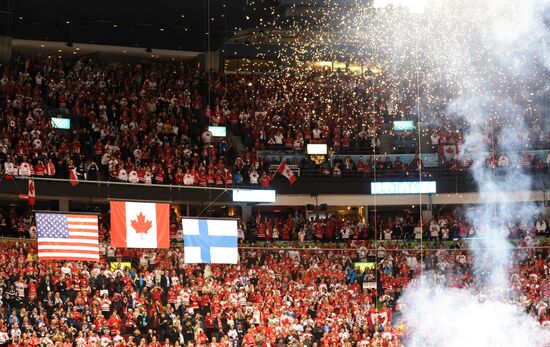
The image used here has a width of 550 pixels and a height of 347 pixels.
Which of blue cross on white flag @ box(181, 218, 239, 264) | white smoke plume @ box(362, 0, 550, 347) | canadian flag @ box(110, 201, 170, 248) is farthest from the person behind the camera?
blue cross on white flag @ box(181, 218, 239, 264)

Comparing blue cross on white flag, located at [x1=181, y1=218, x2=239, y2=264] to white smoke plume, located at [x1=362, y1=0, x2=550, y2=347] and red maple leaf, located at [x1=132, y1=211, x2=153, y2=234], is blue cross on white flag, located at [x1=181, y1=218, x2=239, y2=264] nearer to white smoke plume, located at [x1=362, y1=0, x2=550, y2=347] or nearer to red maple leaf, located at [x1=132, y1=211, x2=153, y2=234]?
red maple leaf, located at [x1=132, y1=211, x2=153, y2=234]

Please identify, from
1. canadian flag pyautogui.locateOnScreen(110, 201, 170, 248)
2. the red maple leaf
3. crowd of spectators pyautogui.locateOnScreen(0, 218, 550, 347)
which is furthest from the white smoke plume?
the red maple leaf

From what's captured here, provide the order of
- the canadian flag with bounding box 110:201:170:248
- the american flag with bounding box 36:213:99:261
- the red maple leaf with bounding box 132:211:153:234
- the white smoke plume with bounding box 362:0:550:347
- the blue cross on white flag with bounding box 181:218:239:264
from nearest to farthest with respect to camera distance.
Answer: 1. the white smoke plume with bounding box 362:0:550:347
2. the american flag with bounding box 36:213:99:261
3. the canadian flag with bounding box 110:201:170:248
4. the red maple leaf with bounding box 132:211:153:234
5. the blue cross on white flag with bounding box 181:218:239:264

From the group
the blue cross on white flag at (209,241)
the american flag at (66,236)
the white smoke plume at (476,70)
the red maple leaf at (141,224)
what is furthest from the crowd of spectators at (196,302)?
the red maple leaf at (141,224)

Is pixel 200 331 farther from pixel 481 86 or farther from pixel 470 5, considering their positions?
pixel 470 5

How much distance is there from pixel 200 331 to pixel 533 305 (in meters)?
14.7

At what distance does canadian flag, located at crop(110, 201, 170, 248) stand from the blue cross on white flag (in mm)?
933

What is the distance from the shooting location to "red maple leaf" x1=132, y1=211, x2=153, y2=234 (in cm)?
3894

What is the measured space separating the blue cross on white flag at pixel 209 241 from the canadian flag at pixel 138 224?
36.7 inches

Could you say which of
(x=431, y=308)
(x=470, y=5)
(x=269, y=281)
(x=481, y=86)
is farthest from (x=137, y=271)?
(x=470, y=5)

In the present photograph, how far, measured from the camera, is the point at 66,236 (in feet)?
125

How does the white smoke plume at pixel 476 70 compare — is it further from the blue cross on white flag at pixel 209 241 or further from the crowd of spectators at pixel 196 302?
the blue cross on white flag at pixel 209 241

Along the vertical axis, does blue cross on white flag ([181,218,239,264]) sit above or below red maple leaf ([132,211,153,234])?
below

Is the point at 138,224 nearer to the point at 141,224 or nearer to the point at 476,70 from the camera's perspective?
the point at 141,224
